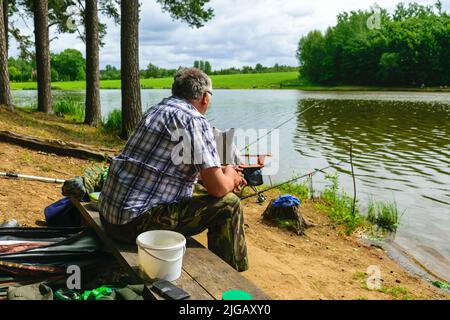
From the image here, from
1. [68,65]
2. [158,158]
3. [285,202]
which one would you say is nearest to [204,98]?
[158,158]

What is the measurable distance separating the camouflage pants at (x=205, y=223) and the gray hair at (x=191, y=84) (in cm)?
66

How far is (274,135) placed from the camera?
15.4 m

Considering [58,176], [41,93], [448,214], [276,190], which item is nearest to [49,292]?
[58,176]

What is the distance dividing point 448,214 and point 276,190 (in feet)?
8.65

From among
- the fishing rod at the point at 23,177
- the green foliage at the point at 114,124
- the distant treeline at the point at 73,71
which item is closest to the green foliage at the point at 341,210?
the fishing rod at the point at 23,177

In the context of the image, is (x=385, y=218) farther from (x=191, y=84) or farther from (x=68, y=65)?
(x=68, y=65)

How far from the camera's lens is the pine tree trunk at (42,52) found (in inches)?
503

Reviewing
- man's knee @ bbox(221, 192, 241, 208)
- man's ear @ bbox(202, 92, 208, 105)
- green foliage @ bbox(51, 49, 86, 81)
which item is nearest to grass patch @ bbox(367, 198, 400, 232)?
man's knee @ bbox(221, 192, 241, 208)

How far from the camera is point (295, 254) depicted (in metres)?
4.71

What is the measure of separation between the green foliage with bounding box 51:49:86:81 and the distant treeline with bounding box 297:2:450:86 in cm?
5125

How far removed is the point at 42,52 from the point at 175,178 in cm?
1217

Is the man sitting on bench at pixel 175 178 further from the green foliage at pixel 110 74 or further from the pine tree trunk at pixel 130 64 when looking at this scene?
the green foliage at pixel 110 74

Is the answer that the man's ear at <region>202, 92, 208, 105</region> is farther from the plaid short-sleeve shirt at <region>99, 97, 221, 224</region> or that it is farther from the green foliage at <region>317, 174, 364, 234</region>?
the green foliage at <region>317, 174, 364, 234</region>
